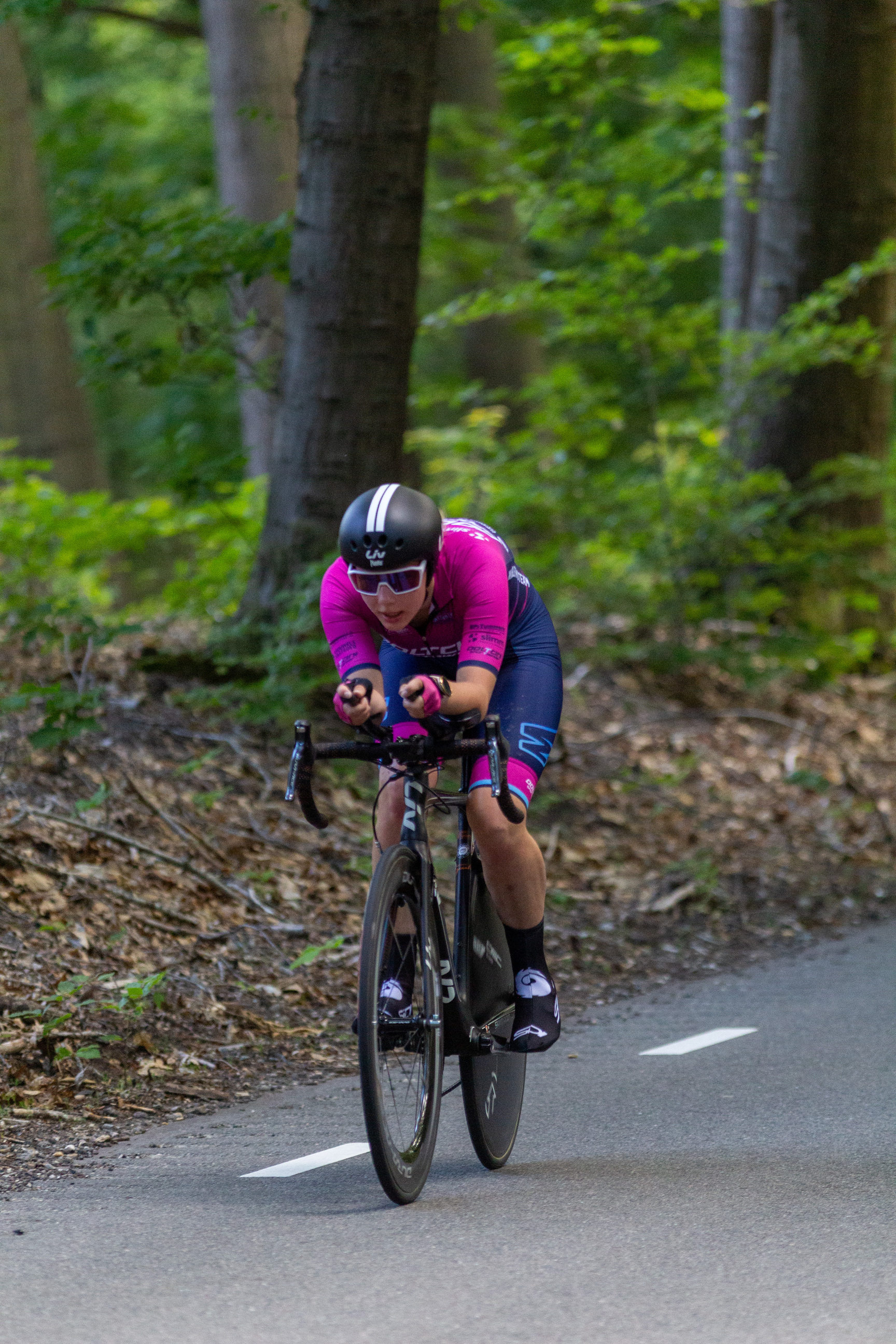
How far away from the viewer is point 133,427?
2719cm

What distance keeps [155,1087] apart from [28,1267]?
175cm

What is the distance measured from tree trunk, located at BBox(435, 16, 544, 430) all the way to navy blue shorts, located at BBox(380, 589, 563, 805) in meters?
13.0

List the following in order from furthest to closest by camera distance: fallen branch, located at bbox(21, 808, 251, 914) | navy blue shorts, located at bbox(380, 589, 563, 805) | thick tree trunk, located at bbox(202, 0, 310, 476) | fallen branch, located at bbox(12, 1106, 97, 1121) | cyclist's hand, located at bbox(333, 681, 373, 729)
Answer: thick tree trunk, located at bbox(202, 0, 310, 476)
fallen branch, located at bbox(21, 808, 251, 914)
fallen branch, located at bbox(12, 1106, 97, 1121)
navy blue shorts, located at bbox(380, 589, 563, 805)
cyclist's hand, located at bbox(333, 681, 373, 729)

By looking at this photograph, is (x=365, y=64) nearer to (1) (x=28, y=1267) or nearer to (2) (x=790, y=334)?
(2) (x=790, y=334)

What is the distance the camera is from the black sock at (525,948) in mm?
5168

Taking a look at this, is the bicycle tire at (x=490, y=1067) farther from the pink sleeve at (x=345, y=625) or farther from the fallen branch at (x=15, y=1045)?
the fallen branch at (x=15, y=1045)

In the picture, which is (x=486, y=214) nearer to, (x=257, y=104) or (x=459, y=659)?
(x=257, y=104)

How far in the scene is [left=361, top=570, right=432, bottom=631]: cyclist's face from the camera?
15.1ft

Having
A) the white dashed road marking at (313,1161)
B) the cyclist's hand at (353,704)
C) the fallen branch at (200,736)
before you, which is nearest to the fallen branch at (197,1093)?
the white dashed road marking at (313,1161)

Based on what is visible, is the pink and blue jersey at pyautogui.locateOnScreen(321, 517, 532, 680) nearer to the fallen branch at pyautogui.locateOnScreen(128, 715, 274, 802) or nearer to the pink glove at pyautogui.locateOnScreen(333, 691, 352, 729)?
the pink glove at pyautogui.locateOnScreen(333, 691, 352, 729)

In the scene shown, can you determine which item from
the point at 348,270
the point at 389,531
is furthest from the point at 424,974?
the point at 348,270

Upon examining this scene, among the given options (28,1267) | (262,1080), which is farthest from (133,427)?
(28,1267)

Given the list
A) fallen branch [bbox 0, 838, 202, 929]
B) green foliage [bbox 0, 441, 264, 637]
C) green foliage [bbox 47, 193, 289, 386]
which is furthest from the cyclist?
green foliage [bbox 0, 441, 264, 637]

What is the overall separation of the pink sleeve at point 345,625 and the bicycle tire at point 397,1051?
0.59 meters
